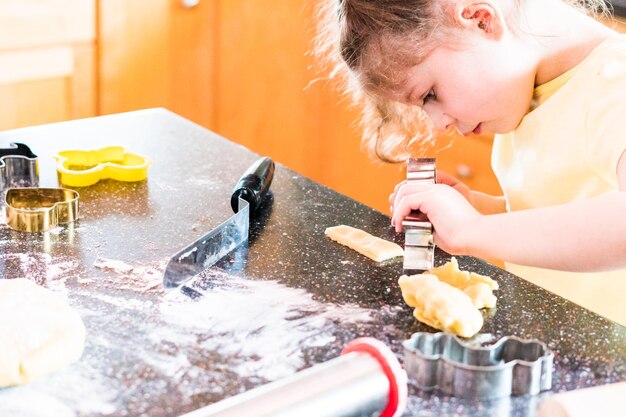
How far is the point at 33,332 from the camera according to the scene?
2.69 feet

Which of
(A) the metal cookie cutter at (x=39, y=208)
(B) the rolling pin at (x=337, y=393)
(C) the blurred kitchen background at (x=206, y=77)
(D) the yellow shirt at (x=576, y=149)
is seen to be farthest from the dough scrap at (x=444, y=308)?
(C) the blurred kitchen background at (x=206, y=77)

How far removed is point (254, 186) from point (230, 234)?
0.42 feet

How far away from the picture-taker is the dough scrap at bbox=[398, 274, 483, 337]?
0.86m

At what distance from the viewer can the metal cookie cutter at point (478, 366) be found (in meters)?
0.76

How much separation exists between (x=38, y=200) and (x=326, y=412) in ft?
1.83

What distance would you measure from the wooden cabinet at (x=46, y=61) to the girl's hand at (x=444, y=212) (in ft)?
4.69

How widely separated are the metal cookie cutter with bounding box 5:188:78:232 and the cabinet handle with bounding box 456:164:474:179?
1344 millimetres

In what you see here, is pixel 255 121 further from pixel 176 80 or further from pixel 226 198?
pixel 226 198

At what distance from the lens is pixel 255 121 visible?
2652 millimetres

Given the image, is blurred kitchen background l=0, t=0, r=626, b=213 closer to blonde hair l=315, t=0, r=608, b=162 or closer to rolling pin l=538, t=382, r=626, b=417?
blonde hair l=315, t=0, r=608, b=162

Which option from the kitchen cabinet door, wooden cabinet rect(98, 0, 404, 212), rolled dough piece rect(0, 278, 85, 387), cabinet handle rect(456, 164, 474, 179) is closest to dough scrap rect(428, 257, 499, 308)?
rolled dough piece rect(0, 278, 85, 387)

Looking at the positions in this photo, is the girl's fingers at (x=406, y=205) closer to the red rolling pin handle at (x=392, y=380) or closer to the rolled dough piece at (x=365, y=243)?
the rolled dough piece at (x=365, y=243)

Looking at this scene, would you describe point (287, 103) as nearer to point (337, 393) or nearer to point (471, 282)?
point (471, 282)

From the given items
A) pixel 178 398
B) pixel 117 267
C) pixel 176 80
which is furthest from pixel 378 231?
pixel 176 80
